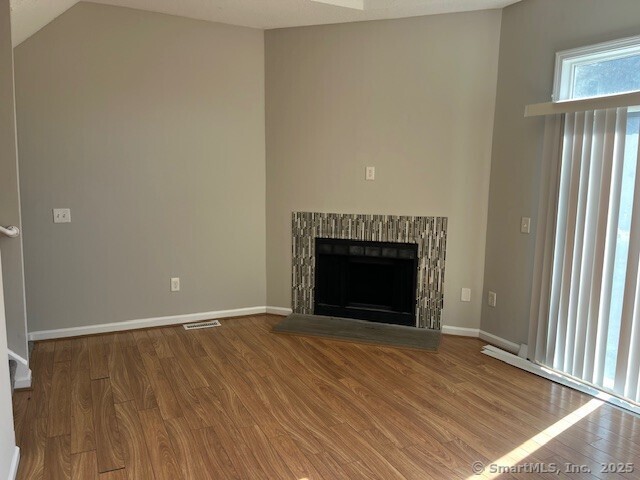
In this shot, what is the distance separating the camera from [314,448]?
7.98 ft

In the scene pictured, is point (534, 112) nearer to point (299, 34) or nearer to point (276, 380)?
point (299, 34)

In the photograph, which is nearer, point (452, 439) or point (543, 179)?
point (452, 439)

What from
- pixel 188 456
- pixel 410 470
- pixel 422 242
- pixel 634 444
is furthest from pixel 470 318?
pixel 188 456

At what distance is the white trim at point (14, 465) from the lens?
2.10 meters

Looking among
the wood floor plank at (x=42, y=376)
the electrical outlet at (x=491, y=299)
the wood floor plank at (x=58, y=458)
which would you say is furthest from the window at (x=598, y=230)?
the wood floor plank at (x=42, y=376)

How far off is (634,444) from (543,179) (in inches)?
66.7

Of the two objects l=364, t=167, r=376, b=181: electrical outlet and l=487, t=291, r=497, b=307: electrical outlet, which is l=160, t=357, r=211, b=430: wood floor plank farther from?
l=487, t=291, r=497, b=307: electrical outlet

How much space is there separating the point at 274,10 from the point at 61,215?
2.28m

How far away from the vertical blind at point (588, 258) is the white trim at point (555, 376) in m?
0.05

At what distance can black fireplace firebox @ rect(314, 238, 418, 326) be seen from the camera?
4223 mm

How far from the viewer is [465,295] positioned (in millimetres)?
4094

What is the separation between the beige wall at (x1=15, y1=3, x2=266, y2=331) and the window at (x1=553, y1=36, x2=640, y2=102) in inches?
96.5

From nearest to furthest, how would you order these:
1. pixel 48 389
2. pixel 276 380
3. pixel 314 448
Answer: pixel 314 448 → pixel 48 389 → pixel 276 380

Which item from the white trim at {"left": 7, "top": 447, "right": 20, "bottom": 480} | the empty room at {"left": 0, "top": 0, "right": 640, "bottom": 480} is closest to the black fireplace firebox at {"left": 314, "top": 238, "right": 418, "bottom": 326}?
the empty room at {"left": 0, "top": 0, "right": 640, "bottom": 480}
